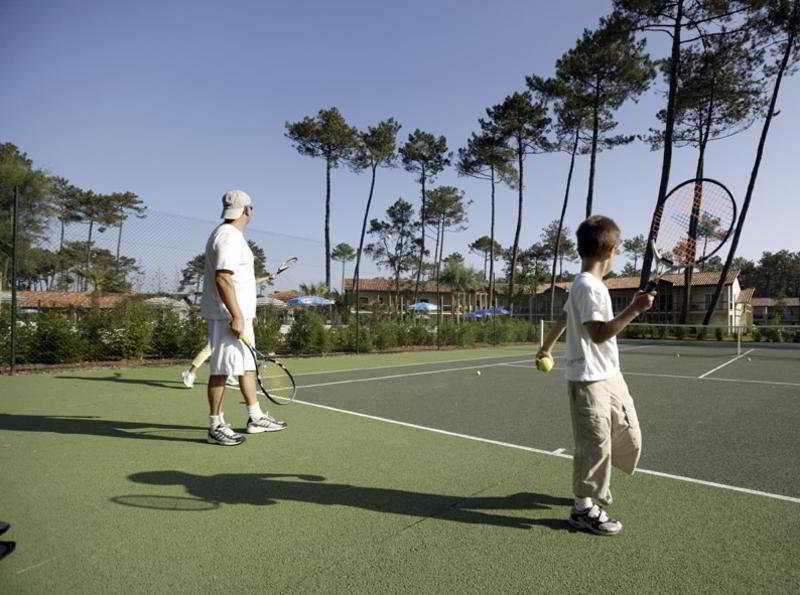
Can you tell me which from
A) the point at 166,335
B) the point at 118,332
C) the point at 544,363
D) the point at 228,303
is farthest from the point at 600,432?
the point at 166,335

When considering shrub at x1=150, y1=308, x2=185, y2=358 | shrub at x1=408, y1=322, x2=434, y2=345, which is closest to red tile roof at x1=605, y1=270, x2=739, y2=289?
shrub at x1=408, y1=322, x2=434, y2=345

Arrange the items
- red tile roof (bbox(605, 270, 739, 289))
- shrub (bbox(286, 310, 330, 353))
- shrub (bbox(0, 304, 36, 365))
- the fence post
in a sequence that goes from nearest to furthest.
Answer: the fence post → shrub (bbox(0, 304, 36, 365)) → shrub (bbox(286, 310, 330, 353)) → red tile roof (bbox(605, 270, 739, 289))

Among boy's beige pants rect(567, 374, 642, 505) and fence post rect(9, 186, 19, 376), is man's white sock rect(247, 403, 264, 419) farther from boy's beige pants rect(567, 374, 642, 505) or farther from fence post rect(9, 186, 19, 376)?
fence post rect(9, 186, 19, 376)

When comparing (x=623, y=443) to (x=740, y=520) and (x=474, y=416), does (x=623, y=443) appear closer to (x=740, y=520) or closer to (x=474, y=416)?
(x=740, y=520)

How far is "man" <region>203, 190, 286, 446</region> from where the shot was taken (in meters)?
3.76

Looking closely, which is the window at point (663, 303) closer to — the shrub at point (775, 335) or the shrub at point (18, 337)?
the shrub at point (775, 335)

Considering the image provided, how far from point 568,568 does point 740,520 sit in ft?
3.77

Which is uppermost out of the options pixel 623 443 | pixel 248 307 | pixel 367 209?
pixel 367 209

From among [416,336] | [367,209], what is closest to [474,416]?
[416,336]

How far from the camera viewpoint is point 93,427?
14.8ft

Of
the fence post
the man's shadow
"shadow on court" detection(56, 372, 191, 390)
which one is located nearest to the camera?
the man's shadow

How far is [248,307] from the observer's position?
158 inches

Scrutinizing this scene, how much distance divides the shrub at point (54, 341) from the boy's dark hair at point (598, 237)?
9.67 m

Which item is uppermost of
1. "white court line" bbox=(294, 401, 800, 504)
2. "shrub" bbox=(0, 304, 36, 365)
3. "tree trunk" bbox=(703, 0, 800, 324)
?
"tree trunk" bbox=(703, 0, 800, 324)
